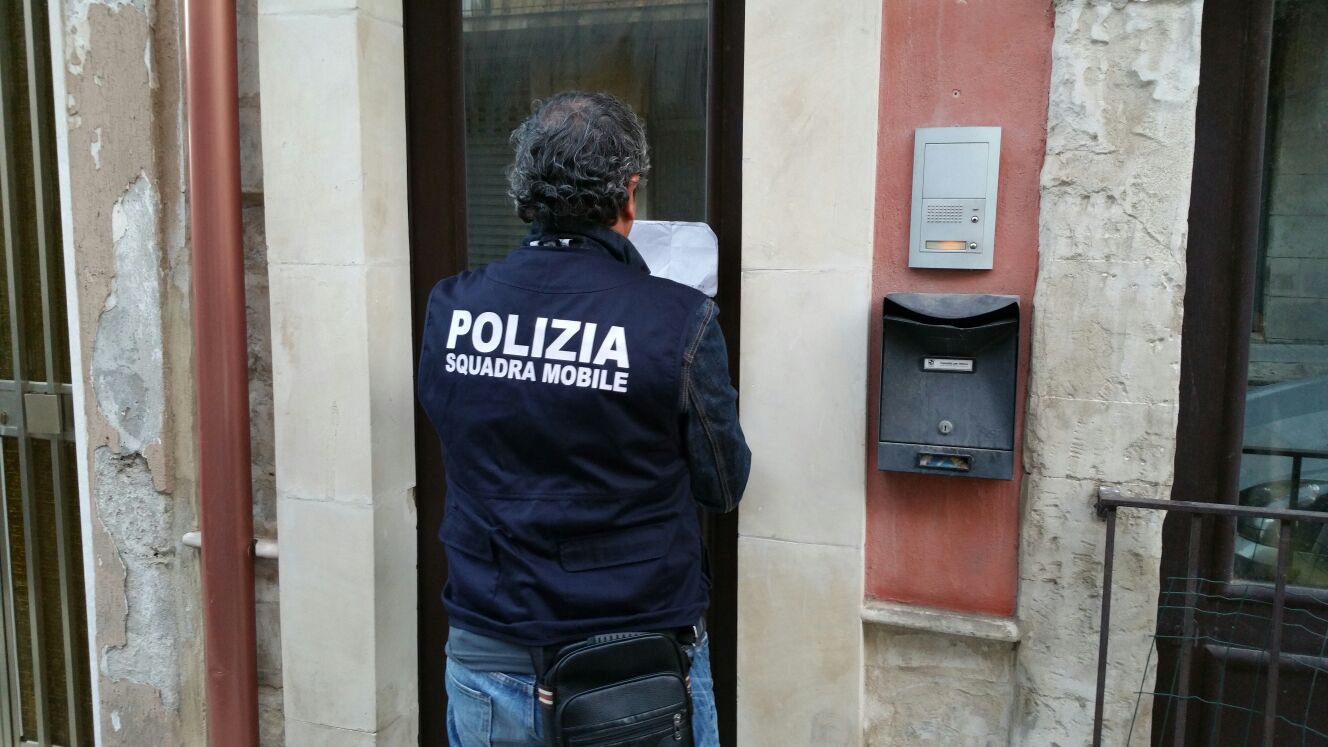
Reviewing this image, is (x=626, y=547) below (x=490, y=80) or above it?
below

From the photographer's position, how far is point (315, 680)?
308cm

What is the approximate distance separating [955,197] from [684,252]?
763 millimetres

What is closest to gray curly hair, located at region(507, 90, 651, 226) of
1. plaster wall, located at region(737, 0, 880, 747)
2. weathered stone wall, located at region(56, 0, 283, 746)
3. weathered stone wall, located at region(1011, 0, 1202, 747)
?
plaster wall, located at region(737, 0, 880, 747)

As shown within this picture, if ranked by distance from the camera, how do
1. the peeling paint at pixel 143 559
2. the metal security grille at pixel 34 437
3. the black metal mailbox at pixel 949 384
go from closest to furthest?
the black metal mailbox at pixel 949 384 → the peeling paint at pixel 143 559 → the metal security grille at pixel 34 437

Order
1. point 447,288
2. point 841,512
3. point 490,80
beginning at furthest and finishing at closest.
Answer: point 490,80, point 841,512, point 447,288

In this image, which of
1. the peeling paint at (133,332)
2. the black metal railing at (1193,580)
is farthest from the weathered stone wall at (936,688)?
the peeling paint at (133,332)

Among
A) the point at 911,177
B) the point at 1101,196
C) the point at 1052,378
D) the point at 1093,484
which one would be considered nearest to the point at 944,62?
the point at 911,177

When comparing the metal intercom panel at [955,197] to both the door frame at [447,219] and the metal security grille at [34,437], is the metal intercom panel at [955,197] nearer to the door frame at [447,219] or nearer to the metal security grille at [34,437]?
the door frame at [447,219]

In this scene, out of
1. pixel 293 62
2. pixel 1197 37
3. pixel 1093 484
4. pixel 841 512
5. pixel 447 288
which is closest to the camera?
pixel 447 288

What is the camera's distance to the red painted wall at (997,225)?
2.34m

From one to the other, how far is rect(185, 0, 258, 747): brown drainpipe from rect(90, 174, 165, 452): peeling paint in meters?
0.24

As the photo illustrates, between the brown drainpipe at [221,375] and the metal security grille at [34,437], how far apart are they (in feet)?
2.56

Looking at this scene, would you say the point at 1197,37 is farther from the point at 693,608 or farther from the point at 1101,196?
the point at 693,608

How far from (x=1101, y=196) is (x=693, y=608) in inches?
51.8
